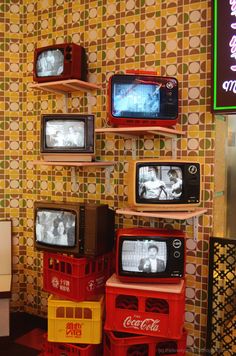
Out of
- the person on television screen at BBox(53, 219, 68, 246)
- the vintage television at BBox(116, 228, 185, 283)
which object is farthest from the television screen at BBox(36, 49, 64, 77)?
the vintage television at BBox(116, 228, 185, 283)

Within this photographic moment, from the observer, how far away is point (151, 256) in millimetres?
2631

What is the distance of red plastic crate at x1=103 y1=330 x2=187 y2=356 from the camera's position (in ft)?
8.61

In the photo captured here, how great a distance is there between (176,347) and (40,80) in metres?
2.23

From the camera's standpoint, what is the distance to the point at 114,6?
319 cm

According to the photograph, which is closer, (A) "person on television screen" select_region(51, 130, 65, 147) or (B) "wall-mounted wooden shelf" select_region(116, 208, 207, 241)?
(B) "wall-mounted wooden shelf" select_region(116, 208, 207, 241)

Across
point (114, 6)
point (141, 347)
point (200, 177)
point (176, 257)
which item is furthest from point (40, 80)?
point (141, 347)

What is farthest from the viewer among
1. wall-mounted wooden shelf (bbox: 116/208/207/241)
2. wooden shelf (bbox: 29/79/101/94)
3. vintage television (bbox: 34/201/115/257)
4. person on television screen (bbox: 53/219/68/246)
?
wooden shelf (bbox: 29/79/101/94)

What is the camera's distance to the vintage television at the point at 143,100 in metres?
2.69

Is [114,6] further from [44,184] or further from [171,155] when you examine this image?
[44,184]

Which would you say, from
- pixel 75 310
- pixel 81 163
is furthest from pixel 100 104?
pixel 75 310

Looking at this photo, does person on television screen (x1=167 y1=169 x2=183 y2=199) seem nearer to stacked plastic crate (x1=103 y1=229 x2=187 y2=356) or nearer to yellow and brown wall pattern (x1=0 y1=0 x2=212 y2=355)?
yellow and brown wall pattern (x1=0 y1=0 x2=212 y2=355)

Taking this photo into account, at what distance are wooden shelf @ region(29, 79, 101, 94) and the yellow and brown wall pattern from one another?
85 millimetres

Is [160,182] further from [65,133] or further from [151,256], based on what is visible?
[65,133]

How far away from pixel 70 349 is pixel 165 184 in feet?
4.45
